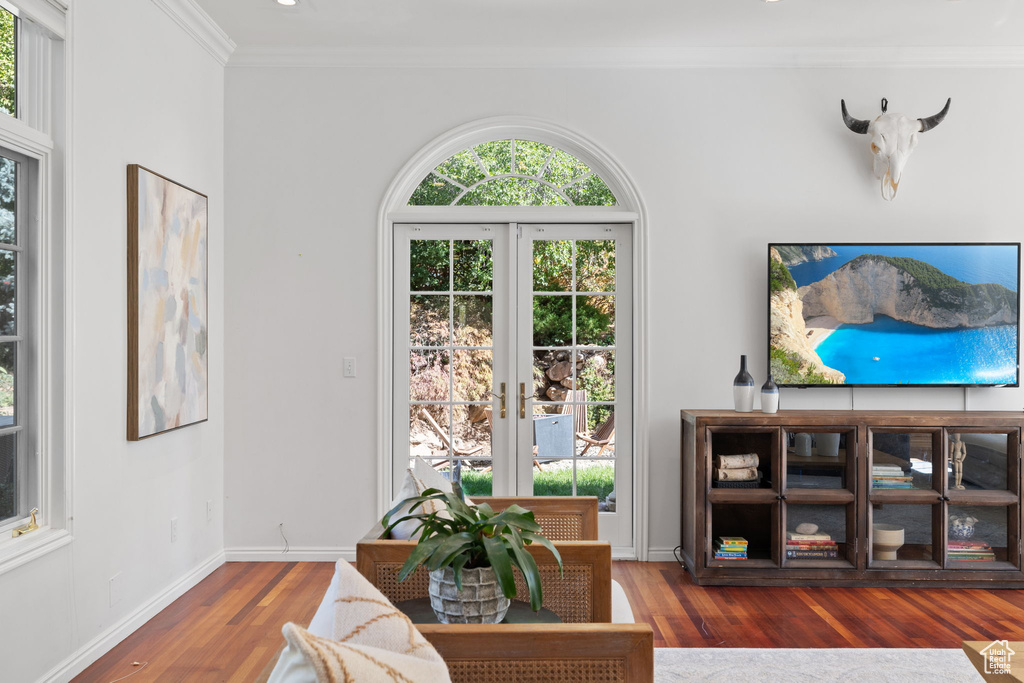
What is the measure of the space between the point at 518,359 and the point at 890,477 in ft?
6.90

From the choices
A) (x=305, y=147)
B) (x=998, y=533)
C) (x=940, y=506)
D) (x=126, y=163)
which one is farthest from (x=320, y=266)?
(x=998, y=533)

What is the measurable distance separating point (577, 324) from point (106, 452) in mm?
2528

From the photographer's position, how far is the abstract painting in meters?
3.14

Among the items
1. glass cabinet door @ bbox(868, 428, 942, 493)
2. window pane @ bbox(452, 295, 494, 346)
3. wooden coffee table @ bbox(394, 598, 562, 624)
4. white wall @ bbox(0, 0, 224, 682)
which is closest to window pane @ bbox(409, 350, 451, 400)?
window pane @ bbox(452, 295, 494, 346)

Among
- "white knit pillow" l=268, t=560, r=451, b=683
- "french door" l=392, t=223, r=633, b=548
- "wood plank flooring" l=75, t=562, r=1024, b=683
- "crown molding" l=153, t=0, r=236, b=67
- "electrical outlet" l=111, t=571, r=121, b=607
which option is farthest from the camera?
"french door" l=392, t=223, r=633, b=548

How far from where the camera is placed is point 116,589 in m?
3.04

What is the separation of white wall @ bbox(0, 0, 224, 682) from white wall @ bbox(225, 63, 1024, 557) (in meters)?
0.49

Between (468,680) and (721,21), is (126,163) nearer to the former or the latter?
(468,680)

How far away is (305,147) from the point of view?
4.24m

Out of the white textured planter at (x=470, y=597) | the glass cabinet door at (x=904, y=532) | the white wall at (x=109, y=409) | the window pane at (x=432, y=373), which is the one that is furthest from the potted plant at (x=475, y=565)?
the glass cabinet door at (x=904, y=532)

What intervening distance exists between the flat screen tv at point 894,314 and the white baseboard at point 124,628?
10.9 ft

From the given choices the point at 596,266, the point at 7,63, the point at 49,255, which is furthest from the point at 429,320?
the point at 7,63

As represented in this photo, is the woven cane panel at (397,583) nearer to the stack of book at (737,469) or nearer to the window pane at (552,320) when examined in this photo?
the stack of book at (737,469)

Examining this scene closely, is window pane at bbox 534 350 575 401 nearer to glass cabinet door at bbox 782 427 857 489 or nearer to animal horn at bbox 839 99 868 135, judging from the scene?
glass cabinet door at bbox 782 427 857 489
